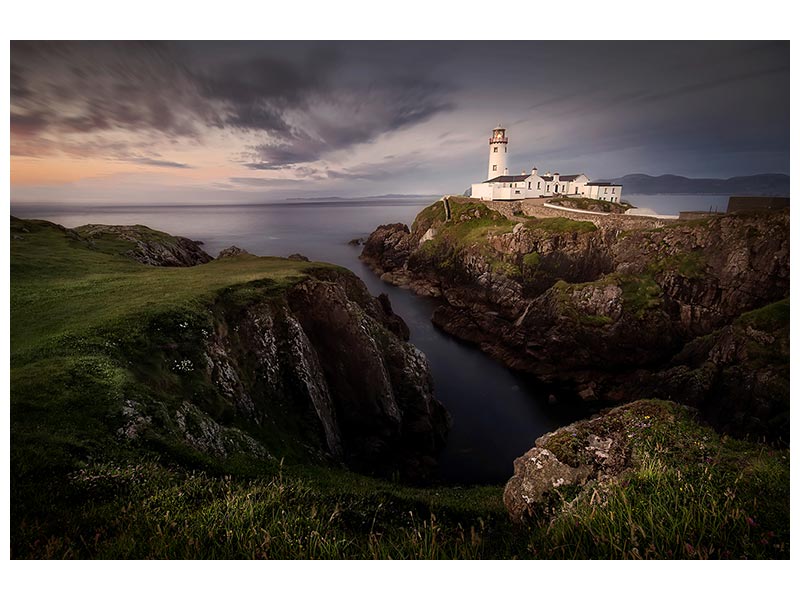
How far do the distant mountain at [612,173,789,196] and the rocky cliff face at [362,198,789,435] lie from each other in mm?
2629

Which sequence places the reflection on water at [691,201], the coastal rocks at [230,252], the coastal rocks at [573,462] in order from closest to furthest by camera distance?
the coastal rocks at [573,462], the reflection on water at [691,201], the coastal rocks at [230,252]

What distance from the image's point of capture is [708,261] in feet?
72.4

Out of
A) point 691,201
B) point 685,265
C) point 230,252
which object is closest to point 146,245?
point 230,252

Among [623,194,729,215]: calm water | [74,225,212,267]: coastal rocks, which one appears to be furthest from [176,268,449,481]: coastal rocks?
[623,194,729,215]: calm water

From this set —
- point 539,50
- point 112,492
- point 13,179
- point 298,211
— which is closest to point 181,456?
point 112,492

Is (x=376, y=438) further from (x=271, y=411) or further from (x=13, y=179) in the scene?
(x=13, y=179)

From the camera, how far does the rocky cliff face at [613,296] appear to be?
19.2 m

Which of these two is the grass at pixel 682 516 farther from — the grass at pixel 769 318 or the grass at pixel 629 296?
the grass at pixel 629 296

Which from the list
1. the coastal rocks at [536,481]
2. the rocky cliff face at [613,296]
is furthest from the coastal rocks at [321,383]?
the rocky cliff face at [613,296]

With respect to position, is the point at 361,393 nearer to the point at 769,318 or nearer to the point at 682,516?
the point at 682,516

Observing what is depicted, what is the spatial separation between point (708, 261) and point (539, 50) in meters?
24.5

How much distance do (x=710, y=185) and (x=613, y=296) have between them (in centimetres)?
1461

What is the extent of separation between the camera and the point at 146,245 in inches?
865

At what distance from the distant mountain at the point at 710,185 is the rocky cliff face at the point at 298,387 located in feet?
38.6
